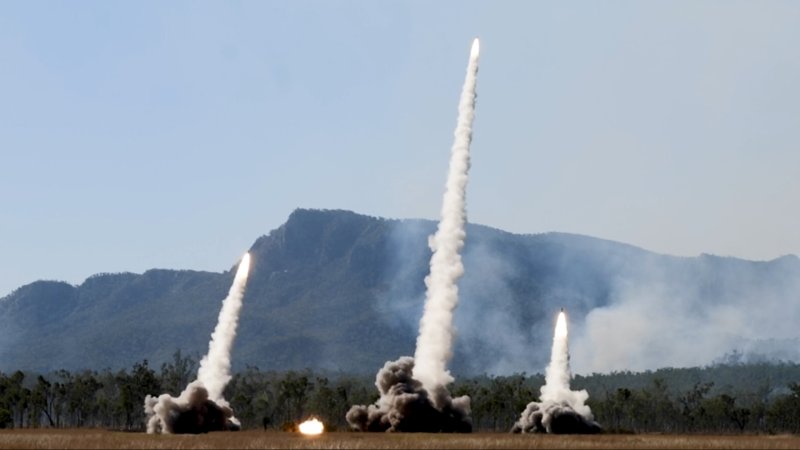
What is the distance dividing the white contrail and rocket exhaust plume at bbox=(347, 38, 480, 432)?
11799 mm

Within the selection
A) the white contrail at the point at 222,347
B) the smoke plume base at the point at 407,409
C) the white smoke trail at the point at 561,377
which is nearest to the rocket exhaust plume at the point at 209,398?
the white contrail at the point at 222,347

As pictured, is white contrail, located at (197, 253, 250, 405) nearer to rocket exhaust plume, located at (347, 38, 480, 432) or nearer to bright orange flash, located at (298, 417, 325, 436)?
bright orange flash, located at (298, 417, 325, 436)

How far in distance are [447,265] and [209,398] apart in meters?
22.4

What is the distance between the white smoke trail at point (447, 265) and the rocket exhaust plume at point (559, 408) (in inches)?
319

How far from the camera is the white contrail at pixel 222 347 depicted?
324 feet

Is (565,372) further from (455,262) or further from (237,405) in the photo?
(237,405)

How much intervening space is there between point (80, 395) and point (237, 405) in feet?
80.3

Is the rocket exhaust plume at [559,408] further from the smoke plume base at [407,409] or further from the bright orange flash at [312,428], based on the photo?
the bright orange flash at [312,428]

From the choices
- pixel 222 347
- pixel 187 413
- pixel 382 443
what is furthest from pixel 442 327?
pixel 382 443

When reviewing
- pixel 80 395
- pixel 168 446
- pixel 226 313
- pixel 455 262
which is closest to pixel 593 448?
pixel 168 446

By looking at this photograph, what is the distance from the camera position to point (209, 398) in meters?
100

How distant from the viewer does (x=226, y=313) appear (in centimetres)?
9975

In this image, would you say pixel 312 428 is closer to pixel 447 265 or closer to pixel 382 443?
pixel 447 265

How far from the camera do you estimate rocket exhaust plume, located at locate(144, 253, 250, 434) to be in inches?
3666
